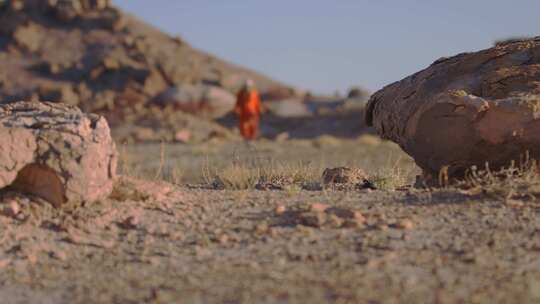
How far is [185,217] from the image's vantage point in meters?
6.06

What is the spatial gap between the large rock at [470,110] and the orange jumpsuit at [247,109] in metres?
15.3

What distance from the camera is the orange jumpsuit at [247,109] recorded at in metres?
23.7

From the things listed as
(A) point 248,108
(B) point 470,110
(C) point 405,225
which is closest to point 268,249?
(C) point 405,225

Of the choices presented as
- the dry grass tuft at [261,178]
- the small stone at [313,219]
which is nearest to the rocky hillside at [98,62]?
the dry grass tuft at [261,178]

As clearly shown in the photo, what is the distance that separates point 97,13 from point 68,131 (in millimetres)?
39811

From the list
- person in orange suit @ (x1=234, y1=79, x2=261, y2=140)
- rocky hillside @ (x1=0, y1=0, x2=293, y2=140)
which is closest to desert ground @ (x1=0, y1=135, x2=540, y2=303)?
person in orange suit @ (x1=234, y1=79, x2=261, y2=140)

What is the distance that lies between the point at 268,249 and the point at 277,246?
0.07 meters

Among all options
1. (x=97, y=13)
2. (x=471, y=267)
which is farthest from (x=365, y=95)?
(x=471, y=267)

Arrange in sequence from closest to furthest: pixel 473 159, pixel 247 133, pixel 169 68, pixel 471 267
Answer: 1. pixel 471 267
2. pixel 473 159
3. pixel 247 133
4. pixel 169 68

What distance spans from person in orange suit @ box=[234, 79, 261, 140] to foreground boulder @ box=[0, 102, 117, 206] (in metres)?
17.2

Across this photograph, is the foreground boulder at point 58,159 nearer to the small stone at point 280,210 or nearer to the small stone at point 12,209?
the small stone at point 12,209

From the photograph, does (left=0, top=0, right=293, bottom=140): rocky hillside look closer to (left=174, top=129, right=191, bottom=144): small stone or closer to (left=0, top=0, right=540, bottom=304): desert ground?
(left=174, top=129, right=191, bottom=144): small stone

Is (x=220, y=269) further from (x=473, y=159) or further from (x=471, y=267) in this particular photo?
(x=473, y=159)

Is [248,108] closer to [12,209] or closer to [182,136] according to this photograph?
[182,136]
